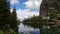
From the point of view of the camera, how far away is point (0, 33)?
989 inches

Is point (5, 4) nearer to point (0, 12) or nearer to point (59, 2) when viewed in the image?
point (0, 12)

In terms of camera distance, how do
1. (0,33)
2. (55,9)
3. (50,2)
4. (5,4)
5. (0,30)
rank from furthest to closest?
(50,2) < (55,9) < (5,4) < (0,30) < (0,33)

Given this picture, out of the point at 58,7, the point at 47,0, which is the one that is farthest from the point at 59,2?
the point at 47,0

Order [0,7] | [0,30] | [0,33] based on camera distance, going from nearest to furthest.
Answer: [0,33] → [0,30] → [0,7]

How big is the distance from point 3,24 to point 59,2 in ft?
475

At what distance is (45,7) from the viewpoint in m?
188

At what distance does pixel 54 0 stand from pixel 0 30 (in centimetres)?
15376

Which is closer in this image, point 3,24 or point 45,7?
point 3,24

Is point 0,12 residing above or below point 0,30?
above

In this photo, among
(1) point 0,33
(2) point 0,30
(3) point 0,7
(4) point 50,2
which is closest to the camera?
(1) point 0,33

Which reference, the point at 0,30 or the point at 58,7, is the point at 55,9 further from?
the point at 0,30

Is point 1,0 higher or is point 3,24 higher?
point 1,0

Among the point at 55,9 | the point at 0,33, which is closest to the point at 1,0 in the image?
the point at 0,33

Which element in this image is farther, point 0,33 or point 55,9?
point 55,9
